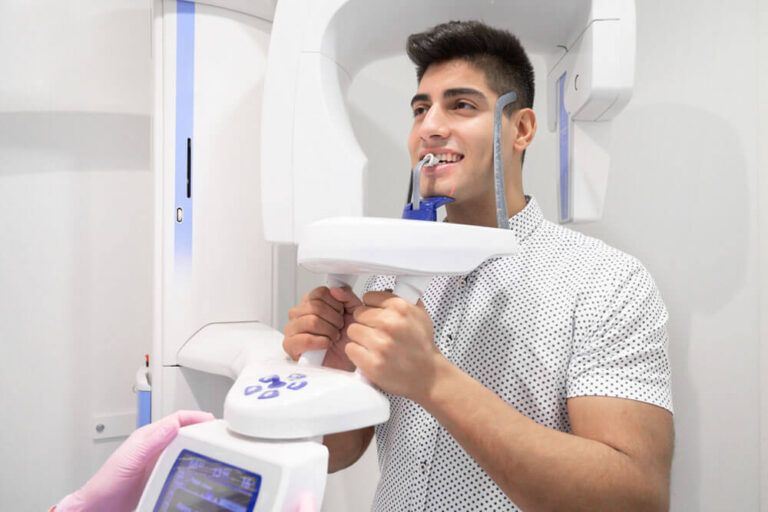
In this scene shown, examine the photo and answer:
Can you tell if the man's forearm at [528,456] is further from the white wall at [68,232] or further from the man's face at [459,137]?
the white wall at [68,232]

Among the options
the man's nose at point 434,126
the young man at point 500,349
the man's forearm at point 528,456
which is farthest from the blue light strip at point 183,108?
the man's forearm at point 528,456

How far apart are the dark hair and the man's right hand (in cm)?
55

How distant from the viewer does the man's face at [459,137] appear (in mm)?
1029

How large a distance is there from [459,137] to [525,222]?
0.23m

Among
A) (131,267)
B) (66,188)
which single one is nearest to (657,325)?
(131,267)

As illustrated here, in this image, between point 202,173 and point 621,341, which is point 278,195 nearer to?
point 202,173

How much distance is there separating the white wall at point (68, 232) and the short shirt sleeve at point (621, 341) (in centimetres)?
140

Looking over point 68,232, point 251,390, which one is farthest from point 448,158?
point 68,232

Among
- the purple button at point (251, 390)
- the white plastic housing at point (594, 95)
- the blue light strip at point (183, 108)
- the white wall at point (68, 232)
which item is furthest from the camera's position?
the white wall at point (68, 232)

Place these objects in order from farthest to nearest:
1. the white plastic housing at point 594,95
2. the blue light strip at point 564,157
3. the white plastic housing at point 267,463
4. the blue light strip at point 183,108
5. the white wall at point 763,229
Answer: the white wall at point 763,229, the blue light strip at point 183,108, the blue light strip at point 564,157, the white plastic housing at point 594,95, the white plastic housing at point 267,463

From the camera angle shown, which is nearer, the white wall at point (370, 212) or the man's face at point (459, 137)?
the man's face at point (459, 137)

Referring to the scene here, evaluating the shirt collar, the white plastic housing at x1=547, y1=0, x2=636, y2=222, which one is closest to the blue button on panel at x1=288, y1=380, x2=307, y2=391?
the shirt collar

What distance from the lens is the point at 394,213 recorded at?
175 centimetres

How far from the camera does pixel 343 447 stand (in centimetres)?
112
